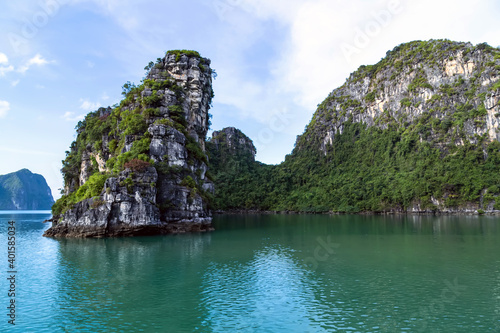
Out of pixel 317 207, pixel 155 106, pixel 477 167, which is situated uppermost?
pixel 155 106

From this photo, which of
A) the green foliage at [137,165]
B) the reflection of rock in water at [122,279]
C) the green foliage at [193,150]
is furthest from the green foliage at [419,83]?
the reflection of rock in water at [122,279]

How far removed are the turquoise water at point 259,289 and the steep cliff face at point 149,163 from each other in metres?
8.97

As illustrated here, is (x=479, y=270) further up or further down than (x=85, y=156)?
further down

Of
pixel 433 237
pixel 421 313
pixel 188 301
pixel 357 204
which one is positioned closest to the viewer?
pixel 421 313

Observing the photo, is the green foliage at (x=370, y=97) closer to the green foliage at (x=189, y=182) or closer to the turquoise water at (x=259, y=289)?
the green foliage at (x=189, y=182)

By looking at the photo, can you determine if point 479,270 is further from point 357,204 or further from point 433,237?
point 357,204

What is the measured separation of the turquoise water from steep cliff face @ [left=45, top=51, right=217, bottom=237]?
8974mm

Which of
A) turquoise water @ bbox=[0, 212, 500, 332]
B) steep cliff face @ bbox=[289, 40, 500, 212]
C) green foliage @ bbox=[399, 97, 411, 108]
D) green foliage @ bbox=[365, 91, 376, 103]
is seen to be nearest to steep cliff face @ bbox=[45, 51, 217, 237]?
turquoise water @ bbox=[0, 212, 500, 332]

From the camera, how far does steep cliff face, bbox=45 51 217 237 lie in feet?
133

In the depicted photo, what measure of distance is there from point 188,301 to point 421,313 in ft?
36.2

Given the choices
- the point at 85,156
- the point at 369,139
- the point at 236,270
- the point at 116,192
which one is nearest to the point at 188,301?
the point at 236,270

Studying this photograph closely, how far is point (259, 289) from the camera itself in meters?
18.3

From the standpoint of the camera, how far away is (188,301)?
1630 centimetres

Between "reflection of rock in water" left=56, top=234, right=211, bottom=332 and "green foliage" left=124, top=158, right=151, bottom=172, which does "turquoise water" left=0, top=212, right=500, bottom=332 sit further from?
"green foliage" left=124, top=158, right=151, bottom=172
